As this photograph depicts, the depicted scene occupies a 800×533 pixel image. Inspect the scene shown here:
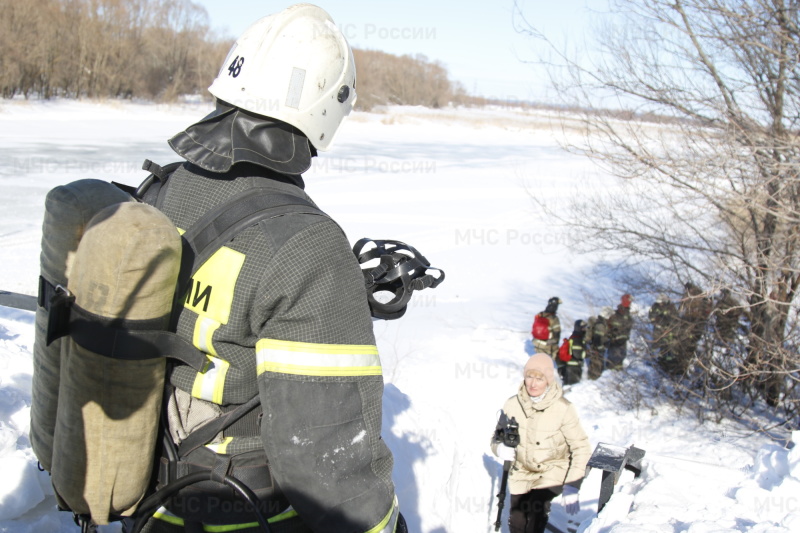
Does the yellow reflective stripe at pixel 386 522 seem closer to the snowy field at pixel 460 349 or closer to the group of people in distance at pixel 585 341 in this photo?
the snowy field at pixel 460 349

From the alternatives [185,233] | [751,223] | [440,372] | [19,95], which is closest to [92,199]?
[185,233]

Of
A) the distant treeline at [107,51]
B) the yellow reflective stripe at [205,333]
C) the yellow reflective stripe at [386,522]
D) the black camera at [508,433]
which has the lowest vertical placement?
the black camera at [508,433]

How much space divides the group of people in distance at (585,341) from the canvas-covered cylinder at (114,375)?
7769 millimetres

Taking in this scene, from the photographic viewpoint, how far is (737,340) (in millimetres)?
8477

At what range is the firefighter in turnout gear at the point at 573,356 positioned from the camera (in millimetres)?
8789

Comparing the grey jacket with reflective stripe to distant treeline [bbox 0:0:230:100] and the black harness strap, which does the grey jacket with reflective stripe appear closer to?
the black harness strap

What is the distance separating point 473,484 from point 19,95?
127 feet

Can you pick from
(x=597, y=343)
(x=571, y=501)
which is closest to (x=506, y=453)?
(x=571, y=501)

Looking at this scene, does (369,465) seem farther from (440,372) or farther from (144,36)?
(144,36)

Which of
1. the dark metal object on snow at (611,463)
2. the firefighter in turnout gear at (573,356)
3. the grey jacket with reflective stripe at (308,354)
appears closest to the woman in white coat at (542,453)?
the dark metal object on snow at (611,463)

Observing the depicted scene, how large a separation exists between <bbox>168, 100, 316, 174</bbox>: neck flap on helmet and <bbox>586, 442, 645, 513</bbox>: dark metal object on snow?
2.74m

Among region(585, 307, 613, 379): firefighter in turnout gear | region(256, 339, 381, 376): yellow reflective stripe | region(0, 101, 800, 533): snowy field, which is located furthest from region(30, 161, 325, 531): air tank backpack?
region(585, 307, 613, 379): firefighter in turnout gear

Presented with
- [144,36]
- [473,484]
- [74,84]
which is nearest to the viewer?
[473,484]

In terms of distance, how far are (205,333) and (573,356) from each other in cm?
787
